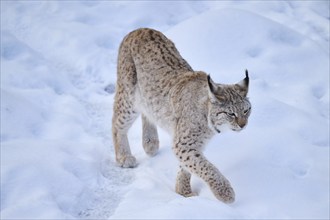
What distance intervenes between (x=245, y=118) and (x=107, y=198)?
168 cm

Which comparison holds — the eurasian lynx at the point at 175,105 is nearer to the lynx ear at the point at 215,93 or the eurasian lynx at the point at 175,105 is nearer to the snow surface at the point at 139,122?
the lynx ear at the point at 215,93

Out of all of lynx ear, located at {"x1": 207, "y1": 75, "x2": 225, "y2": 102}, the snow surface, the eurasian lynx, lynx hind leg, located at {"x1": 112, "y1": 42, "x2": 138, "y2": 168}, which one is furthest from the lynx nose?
lynx hind leg, located at {"x1": 112, "y1": 42, "x2": 138, "y2": 168}

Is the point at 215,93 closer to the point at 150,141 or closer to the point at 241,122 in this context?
the point at 241,122

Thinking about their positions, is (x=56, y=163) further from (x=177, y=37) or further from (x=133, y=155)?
(x=177, y=37)

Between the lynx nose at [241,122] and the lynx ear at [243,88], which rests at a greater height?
the lynx ear at [243,88]

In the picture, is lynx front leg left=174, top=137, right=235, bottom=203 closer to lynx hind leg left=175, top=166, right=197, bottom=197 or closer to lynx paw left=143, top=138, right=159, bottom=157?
lynx hind leg left=175, top=166, right=197, bottom=197

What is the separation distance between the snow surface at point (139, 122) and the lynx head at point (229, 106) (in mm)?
743

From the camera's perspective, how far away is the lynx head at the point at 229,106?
14.8 feet

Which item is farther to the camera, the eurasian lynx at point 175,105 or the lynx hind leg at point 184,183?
the lynx hind leg at point 184,183

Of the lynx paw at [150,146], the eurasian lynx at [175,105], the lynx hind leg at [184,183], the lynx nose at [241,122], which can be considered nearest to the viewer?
the lynx nose at [241,122]

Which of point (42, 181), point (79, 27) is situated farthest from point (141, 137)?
point (79, 27)

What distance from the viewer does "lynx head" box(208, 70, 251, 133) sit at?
450 cm

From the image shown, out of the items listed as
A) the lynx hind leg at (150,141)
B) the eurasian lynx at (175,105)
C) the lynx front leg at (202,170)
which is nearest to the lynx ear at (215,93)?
the eurasian lynx at (175,105)

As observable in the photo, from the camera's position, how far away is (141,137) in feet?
21.5
